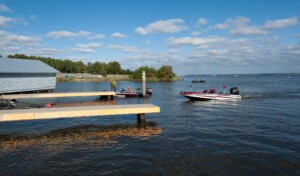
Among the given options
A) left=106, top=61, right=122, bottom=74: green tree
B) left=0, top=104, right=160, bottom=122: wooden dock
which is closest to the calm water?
left=0, top=104, right=160, bottom=122: wooden dock

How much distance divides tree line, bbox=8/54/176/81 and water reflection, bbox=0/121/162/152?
12562cm

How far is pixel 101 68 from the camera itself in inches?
6860

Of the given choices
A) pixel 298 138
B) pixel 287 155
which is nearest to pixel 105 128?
pixel 287 155

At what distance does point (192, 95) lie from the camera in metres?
35.7

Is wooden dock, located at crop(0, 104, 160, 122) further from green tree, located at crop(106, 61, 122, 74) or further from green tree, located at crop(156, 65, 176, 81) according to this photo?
green tree, located at crop(106, 61, 122, 74)

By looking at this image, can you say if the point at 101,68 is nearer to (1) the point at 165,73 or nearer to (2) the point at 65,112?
(1) the point at 165,73

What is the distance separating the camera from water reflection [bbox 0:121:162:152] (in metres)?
13.7

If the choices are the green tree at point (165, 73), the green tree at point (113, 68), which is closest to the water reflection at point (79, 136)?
the green tree at point (165, 73)

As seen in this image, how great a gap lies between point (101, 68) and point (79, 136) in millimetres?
162499

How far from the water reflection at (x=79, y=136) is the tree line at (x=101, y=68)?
126 m

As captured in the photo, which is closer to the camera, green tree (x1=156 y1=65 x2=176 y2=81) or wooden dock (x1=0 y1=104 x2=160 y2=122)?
wooden dock (x1=0 y1=104 x2=160 y2=122)

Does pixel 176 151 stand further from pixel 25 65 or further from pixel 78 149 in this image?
pixel 25 65

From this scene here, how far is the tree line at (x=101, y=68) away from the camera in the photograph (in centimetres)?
14450

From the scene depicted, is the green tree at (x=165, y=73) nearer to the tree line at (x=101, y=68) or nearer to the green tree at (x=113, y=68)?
the tree line at (x=101, y=68)
